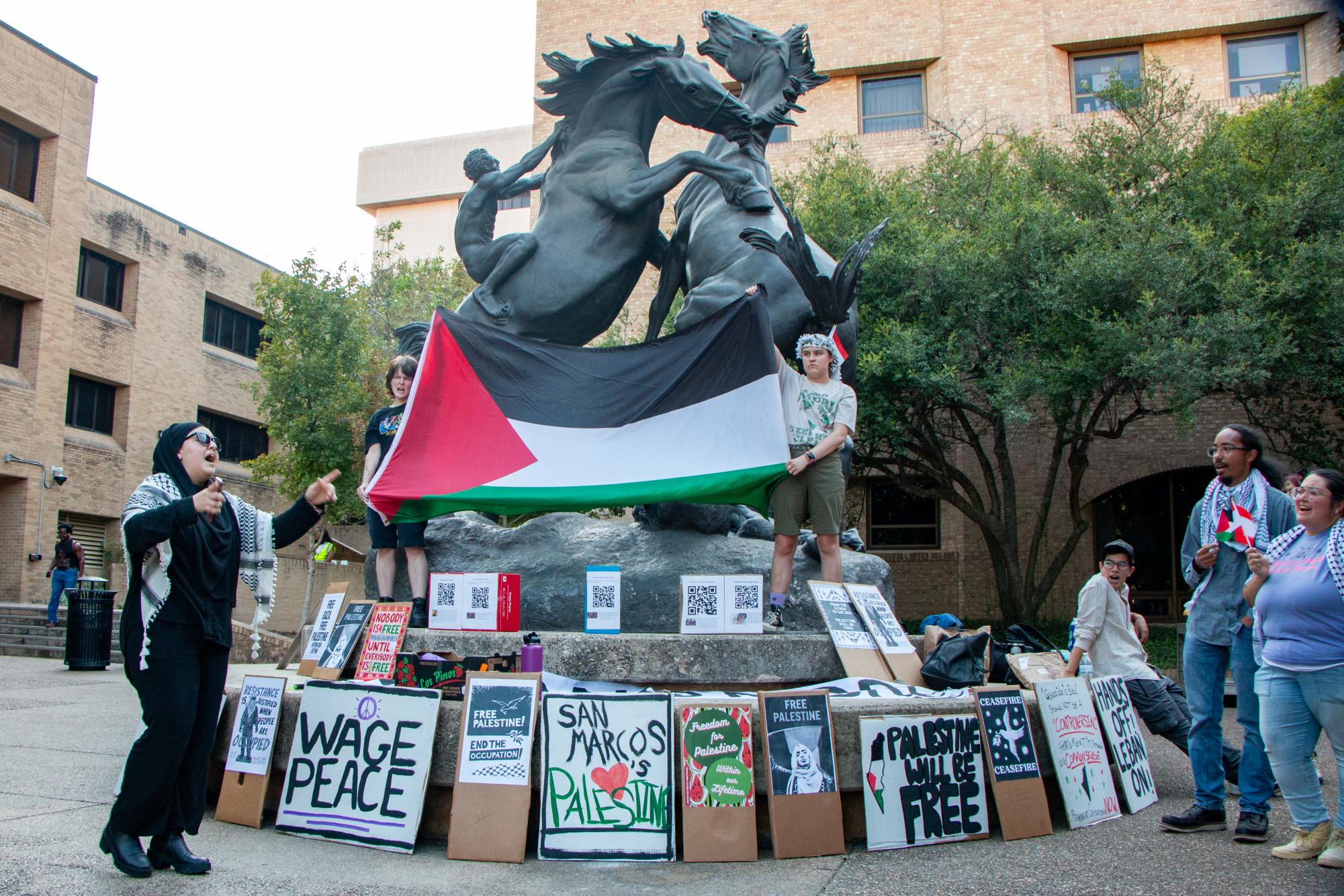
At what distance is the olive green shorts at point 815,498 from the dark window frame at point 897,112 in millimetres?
23538

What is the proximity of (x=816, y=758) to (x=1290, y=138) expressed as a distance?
18013 mm

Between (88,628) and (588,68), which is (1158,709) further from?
(88,628)

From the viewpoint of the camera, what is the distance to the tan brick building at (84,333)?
25016mm

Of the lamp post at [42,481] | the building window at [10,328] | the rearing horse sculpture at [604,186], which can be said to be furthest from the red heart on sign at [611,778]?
the building window at [10,328]

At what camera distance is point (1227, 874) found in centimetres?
405

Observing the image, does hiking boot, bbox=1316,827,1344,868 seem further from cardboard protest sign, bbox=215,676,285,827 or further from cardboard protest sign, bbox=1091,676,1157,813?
cardboard protest sign, bbox=215,676,285,827

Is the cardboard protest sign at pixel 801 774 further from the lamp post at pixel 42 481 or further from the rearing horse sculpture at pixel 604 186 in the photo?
the lamp post at pixel 42 481

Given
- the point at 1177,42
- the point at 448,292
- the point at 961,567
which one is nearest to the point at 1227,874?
the point at 961,567

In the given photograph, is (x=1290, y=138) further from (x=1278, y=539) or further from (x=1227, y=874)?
(x=1227, y=874)

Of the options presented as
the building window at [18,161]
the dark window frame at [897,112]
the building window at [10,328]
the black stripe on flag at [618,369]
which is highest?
the dark window frame at [897,112]

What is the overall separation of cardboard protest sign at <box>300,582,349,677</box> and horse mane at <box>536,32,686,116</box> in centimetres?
347

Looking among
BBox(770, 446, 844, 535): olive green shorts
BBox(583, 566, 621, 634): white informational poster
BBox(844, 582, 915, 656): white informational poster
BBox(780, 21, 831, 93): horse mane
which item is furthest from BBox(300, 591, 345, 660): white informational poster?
BBox(780, 21, 831, 93): horse mane

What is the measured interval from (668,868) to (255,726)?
206 cm

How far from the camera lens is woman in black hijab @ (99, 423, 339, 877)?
3854mm
